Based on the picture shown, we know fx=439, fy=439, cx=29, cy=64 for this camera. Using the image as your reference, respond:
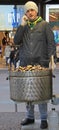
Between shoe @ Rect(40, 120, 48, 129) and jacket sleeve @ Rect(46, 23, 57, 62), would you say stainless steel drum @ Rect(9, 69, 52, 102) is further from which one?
shoe @ Rect(40, 120, 48, 129)

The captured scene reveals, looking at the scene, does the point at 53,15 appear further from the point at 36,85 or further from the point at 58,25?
the point at 36,85

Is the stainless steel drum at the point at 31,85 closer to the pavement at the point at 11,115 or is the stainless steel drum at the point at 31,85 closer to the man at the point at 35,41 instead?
the man at the point at 35,41

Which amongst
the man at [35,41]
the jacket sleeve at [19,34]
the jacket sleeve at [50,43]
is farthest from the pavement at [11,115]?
the jacket sleeve at [19,34]

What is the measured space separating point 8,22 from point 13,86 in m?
19.7

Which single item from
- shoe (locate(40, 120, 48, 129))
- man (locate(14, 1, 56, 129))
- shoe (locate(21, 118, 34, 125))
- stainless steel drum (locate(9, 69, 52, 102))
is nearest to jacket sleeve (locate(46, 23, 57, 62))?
man (locate(14, 1, 56, 129))

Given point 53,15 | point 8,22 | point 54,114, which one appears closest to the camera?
point 54,114

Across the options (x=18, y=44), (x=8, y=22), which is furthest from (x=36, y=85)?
(x=8, y=22)

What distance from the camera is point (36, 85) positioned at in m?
5.82

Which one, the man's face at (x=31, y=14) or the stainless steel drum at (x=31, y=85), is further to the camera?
the man's face at (x=31, y=14)

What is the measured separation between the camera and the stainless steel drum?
5.80m

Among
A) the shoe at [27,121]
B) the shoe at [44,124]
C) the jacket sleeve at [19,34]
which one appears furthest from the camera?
the shoe at [27,121]

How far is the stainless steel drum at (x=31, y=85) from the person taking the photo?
5801 millimetres

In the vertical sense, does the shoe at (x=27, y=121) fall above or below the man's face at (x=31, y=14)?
below

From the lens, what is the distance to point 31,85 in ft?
19.0
